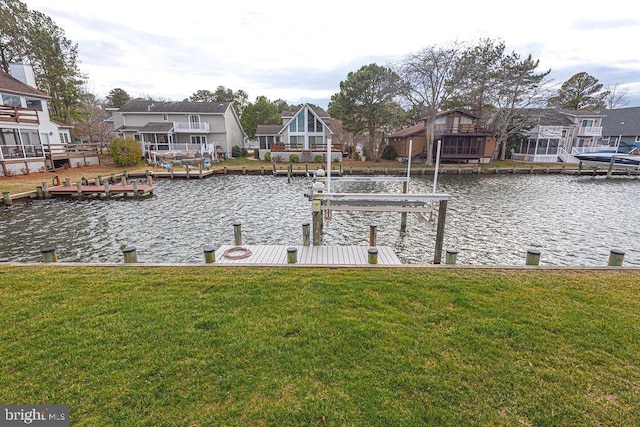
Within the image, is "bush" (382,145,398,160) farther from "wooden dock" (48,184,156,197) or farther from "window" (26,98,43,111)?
"window" (26,98,43,111)

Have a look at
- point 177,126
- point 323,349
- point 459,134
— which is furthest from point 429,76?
point 323,349

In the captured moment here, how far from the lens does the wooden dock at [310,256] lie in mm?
8094

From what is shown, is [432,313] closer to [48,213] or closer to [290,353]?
[290,353]

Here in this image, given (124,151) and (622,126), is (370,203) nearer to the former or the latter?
(124,151)

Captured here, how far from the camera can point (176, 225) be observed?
1352cm

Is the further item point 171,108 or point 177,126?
point 171,108

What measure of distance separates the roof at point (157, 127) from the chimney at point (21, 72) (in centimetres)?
997

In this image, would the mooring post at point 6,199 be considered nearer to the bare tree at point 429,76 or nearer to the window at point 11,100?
the window at point 11,100

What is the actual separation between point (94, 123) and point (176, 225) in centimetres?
4065

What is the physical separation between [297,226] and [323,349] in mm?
9492

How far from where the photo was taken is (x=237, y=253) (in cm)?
900

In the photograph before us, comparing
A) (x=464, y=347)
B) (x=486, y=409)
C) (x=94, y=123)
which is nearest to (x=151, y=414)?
(x=486, y=409)

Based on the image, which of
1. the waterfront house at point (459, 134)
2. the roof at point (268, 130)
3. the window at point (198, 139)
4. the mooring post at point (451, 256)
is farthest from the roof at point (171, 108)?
the mooring post at point (451, 256)

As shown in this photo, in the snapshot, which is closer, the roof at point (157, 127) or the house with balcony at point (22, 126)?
the house with balcony at point (22, 126)
